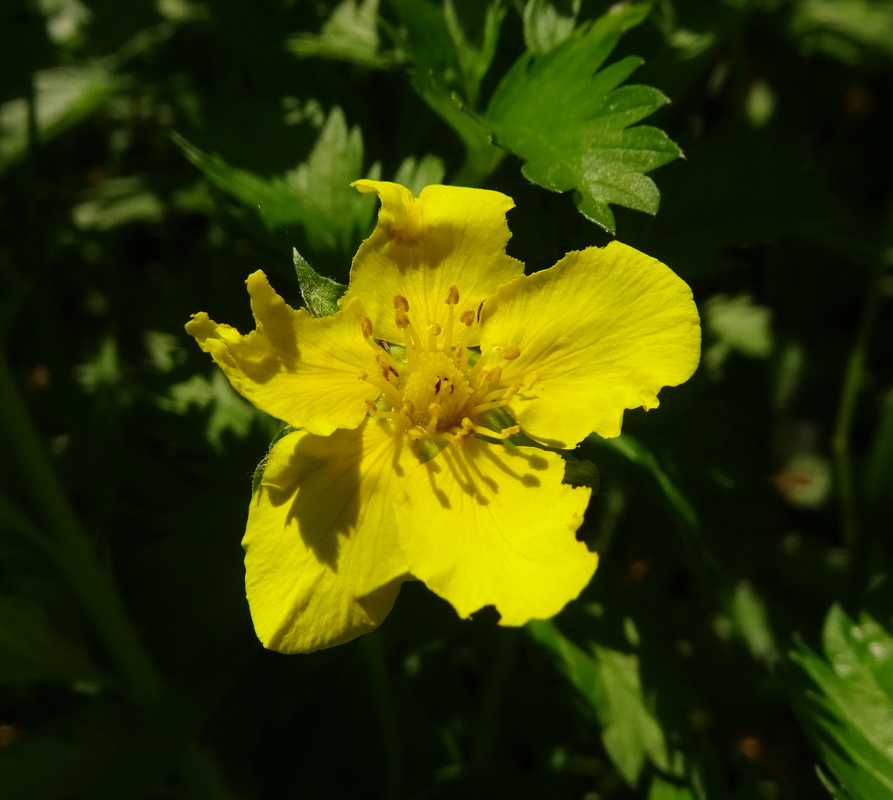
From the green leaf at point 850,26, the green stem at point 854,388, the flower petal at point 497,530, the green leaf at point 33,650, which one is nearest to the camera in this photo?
the flower petal at point 497,530

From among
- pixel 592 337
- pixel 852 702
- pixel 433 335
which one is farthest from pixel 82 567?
pixel 852 702

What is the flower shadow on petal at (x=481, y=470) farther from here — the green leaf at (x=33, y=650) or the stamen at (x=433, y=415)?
the green leaf at (x=33, y=650)


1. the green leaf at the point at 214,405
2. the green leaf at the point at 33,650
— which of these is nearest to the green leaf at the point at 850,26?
the green leaf at the point at 214,405

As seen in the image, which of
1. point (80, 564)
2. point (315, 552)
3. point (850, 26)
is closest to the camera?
point (315, 552)

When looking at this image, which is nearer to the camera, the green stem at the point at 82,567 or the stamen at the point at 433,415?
the stamen at the point at 433,415

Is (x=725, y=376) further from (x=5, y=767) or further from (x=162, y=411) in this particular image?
(x=5, y=767)

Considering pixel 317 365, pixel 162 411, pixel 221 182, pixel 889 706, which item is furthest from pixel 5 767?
pixel 889 706

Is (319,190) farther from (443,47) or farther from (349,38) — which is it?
(349,38)
